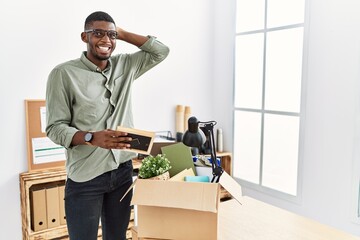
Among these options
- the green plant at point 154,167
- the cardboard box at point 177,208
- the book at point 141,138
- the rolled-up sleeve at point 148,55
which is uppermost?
the rolled-up sleeve at point 148,55

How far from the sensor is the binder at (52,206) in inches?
90.5

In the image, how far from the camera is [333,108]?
92.8 inches

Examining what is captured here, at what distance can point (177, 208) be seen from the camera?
1142 millimetres

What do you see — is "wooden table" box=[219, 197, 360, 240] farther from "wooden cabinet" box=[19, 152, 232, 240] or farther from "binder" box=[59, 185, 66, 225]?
"binder" box=[59, 185, 66, 225]

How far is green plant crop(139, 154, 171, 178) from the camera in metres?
1.25

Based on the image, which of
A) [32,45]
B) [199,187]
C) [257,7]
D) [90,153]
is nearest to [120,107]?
[90,153]

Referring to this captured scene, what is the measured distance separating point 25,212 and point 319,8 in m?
2.61

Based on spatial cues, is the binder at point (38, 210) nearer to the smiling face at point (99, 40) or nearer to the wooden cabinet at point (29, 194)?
the wooden cabinet at point (29, 194)

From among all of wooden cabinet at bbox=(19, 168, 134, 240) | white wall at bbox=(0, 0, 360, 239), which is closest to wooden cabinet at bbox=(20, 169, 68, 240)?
wooden cabinet at bbox=(19, 168, 134, 240)

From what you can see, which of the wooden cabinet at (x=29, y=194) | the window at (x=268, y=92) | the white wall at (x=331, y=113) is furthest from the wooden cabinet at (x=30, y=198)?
the white wall at (x=331, y=113)

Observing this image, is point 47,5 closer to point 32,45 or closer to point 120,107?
point 32,45

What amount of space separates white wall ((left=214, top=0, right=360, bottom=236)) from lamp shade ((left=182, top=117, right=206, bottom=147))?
1519 mm

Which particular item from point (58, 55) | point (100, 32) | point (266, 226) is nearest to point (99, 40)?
point (100, 32)

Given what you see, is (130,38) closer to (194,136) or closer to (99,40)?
(99,40)
